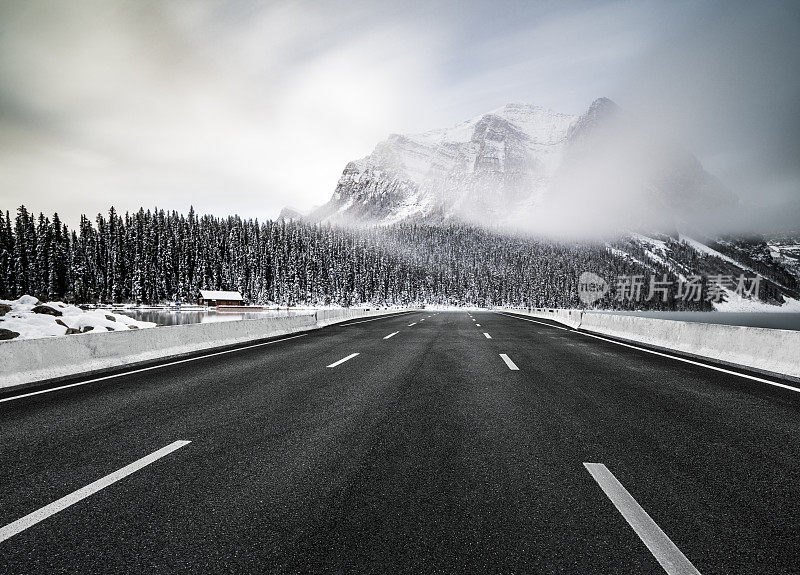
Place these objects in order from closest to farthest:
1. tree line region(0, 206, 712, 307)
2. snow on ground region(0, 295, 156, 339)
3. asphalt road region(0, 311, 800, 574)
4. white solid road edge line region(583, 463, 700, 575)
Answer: white solid road edge line region(583, 463, 700, 575) → asphalt road region(0, 311, 800, 574) → snow on ground region(0, 295, 156, 339) → tree line region(0, 206, 712, 307)

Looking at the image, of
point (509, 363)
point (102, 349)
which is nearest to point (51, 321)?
point (102, 349)

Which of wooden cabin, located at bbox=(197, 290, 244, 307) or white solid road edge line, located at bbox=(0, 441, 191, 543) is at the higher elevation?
white solid road edge line, located at bbox=(0, 441, 191, 543)

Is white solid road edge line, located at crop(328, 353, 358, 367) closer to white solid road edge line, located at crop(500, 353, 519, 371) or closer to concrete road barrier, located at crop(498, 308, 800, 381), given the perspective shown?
white solid road edge line, located at crop(500, 353, 519, 371)

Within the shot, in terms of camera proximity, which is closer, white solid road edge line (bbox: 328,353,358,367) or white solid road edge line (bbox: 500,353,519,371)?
white solid road edge line (bbox: 500,353,519,371)

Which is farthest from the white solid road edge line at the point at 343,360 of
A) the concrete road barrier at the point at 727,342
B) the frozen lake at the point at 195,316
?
the frozen lake at the point at 195,316

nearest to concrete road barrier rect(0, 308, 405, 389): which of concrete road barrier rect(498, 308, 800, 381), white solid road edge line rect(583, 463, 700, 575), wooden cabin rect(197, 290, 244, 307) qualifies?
white solid road edge line rect(583, 463, 700, 575)

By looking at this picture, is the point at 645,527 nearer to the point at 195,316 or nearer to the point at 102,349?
the point at 102,349

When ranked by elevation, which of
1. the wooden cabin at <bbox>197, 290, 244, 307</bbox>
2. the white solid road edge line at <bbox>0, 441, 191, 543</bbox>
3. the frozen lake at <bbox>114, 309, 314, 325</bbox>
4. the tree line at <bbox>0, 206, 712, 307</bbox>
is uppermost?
the tree line at <bbox>0, 206, 712, 307</bbox>

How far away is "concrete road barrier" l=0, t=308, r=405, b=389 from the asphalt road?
154 cm

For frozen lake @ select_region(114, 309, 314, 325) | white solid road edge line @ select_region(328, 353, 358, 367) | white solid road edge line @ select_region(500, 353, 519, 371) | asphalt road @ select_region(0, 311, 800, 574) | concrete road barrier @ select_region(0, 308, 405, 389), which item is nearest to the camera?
asphalt road @ select_region(0, 311, 800, 574)

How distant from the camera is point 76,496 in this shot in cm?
321

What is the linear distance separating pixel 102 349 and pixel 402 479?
361 inches

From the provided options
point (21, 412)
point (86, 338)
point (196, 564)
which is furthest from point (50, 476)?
point (86, 338)

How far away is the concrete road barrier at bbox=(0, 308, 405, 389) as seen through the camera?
25.5 feet
